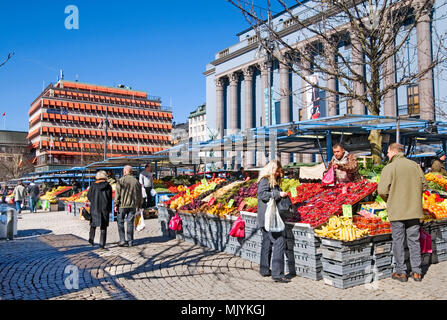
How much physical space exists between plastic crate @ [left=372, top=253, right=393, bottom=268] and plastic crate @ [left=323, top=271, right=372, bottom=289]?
225mm

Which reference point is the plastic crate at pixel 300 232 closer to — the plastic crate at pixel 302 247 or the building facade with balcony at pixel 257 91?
the plastic crate at pixel 302 247

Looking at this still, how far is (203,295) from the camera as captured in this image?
5055 mm

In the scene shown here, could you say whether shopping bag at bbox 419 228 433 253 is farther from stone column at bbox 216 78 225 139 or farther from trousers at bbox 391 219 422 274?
stone column at bbox 216 78 225 139

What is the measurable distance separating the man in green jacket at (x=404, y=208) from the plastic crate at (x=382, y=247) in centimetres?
17

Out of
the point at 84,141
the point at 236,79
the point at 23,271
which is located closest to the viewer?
the point at 23,271

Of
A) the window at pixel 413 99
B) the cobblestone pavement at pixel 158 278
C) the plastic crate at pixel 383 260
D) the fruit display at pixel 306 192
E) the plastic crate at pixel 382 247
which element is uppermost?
the window at pixel 413 99

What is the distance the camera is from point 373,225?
5734 mm

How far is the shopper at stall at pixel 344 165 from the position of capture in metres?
7.40

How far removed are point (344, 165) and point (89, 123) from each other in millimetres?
79170

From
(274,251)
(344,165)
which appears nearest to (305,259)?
(274,251)

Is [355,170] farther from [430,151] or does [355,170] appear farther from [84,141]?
[84,141]

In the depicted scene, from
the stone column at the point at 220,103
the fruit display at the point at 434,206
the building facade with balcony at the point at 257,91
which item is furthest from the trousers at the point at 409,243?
the stone column at the point at 220,103
